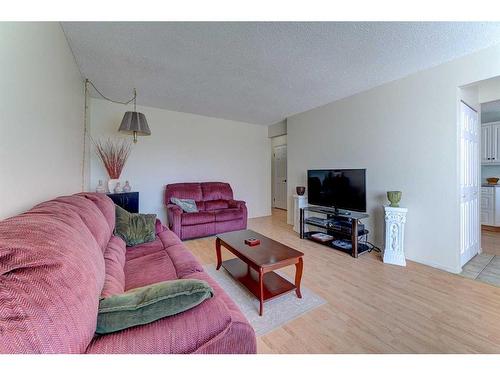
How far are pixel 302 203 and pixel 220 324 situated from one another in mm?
3106

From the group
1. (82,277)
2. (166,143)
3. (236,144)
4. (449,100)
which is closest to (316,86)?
(449,100)

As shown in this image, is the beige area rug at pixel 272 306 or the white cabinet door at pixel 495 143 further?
the white cabinet door at pixel 495 143

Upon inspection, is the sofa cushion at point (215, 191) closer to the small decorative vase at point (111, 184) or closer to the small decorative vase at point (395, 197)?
the small decorative vase at point (111, 184)

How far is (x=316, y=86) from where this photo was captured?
9.58 ft

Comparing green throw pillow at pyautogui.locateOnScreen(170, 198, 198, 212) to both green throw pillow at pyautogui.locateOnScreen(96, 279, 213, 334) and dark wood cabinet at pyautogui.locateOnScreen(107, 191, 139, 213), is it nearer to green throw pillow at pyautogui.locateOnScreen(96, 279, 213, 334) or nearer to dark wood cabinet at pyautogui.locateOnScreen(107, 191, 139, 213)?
dark wood cabinet at pyautogui.locateOnScreen(107, 191, 139, 213)

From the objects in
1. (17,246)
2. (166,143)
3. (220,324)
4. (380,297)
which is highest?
(166,143)

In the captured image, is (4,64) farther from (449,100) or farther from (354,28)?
(449,100)

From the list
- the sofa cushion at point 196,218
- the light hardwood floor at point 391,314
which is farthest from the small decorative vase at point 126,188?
the light hardwood floor at point 391,314

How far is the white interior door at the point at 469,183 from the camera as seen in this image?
2.35 m

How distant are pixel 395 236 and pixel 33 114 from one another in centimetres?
350

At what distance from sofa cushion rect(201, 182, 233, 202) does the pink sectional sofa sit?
2.96 m

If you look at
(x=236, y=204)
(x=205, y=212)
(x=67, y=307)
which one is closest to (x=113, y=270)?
(x=67, y=307)

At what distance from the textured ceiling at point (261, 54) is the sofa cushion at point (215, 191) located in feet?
5.57

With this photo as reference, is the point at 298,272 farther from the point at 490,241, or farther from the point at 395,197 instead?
the point at 490,241
